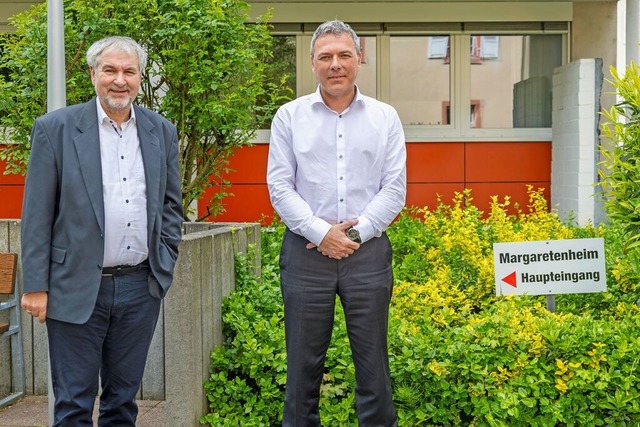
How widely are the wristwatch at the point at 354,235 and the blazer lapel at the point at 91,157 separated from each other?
1.03 meters

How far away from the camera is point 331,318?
397 cm

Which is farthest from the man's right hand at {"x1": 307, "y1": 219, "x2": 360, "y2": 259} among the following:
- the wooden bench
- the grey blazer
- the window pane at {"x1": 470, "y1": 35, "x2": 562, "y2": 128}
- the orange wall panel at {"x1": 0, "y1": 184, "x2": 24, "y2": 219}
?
the orange wall panel at {"x1": 0, "y1": 184, "x2": 24, "y2": 219}

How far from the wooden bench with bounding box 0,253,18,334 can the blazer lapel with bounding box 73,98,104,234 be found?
83.4 inches

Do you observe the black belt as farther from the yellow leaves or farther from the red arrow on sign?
the red arrow on sign

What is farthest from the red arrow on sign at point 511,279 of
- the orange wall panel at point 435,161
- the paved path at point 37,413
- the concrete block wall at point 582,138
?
the orange wall panel at point 435,161

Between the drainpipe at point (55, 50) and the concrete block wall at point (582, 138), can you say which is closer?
the drainpipe at point (55, 50)

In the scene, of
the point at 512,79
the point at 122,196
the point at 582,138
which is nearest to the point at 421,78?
the point at 512,79

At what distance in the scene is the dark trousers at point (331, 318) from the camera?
3.85 metres

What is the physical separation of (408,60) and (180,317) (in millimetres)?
7333

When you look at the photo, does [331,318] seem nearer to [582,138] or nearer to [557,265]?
[557,265]

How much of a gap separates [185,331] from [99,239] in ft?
3.89

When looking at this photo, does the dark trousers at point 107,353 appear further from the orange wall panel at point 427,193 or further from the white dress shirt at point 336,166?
the orange wall panel at point 427,193

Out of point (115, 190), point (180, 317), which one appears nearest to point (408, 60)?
point (180, 317)

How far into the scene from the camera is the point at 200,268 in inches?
188
